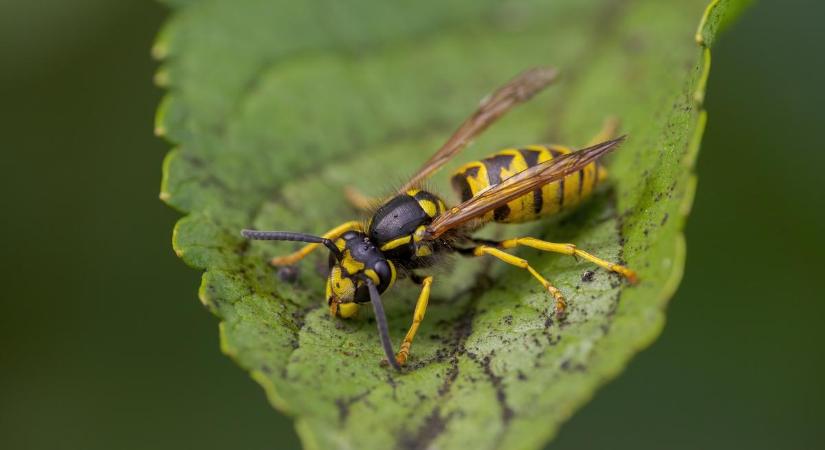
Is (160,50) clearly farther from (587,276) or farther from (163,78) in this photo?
(587,276)

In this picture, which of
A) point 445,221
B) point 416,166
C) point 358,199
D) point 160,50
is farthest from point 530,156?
point 160,50

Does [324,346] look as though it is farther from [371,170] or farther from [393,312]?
[371,170]

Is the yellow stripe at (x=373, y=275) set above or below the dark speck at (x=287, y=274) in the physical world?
below

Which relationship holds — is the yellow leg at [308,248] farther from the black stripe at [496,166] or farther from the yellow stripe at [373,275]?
the black stripe at [496,166]

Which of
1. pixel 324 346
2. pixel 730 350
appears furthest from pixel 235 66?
pixel 730 350

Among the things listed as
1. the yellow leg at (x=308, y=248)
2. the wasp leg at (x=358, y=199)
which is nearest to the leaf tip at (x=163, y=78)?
the wasp leg at (x=358, y=199)

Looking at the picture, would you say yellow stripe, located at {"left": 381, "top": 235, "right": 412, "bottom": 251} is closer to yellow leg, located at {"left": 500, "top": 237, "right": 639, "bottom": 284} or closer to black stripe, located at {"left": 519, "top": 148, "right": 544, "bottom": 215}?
yellow leg, located at {"left": 500, "top": 237, "right": 639, "bottom": 284}
